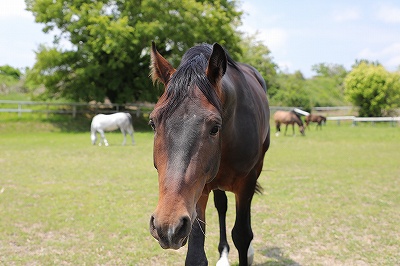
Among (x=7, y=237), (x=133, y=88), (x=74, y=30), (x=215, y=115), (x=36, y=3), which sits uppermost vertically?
(x=36, y=3)

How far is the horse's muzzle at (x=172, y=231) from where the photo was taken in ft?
5.34

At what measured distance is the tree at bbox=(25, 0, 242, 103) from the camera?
70.5 ft

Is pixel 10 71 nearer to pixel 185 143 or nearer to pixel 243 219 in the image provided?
pixel 243 219

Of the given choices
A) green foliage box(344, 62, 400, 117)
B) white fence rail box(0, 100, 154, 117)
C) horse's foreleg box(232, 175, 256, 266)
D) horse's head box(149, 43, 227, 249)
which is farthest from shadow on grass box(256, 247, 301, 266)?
green foliage box(344, 62, 400, 117)

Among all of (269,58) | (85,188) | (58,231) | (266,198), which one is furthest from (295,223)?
(269,58)

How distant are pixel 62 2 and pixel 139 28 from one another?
539 centimetres

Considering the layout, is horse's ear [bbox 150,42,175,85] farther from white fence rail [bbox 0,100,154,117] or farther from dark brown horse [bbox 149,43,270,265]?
white fence rail [bbox 0,100,154,117]

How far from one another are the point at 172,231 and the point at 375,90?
38.1 meters

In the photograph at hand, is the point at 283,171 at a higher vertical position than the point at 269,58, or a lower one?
lower

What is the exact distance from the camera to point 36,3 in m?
22.5

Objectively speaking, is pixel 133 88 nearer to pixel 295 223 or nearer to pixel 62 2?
pixel 62 2

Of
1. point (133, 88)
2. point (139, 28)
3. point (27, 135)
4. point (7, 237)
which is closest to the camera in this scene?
point (7, 237)

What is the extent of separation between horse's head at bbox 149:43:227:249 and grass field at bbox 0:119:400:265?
218 cm

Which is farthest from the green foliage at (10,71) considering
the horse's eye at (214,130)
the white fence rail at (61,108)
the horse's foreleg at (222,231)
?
the horse's eye at (214,130)
